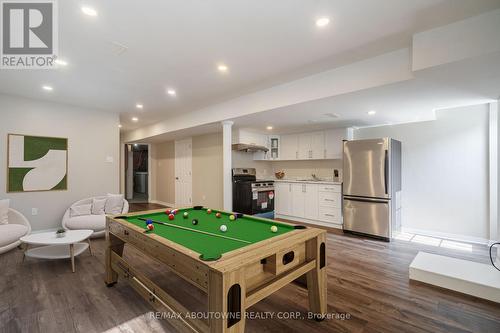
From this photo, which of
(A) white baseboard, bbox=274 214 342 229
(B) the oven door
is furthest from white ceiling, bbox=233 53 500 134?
(A) white baseboard, bbox=274 214 342 229

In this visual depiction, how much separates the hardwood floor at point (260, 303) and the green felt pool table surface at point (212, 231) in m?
0.69

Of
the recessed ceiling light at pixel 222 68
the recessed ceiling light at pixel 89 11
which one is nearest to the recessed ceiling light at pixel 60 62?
the recessed ceiling light at pixel 89 11

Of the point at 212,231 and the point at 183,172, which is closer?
the point at 212,231

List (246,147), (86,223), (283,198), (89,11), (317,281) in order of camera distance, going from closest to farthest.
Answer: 1. (317,281)
2. (89,11)
3. (86,223)
4. (246,147)
5. (283,198)

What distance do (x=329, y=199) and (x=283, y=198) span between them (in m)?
1.18

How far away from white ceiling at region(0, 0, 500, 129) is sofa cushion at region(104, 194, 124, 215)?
81.0 inches

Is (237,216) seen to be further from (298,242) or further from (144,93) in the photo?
(144,93)

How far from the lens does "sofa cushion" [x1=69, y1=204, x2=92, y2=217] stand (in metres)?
4.11

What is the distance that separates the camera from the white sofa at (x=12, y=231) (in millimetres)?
2988

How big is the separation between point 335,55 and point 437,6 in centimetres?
93

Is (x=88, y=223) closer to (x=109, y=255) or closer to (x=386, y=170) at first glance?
(x=109, y=255)

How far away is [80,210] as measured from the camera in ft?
13.7

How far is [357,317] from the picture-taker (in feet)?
6.12

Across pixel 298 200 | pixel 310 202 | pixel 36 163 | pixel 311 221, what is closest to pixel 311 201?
pixel 310 202
